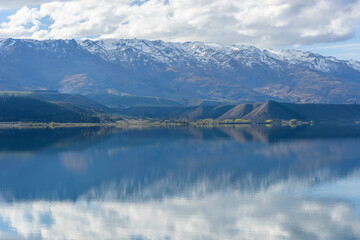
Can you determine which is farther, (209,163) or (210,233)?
(209,163)

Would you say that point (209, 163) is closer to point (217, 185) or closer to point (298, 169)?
point (298, 169)

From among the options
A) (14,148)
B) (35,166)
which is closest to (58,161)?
(35,166)

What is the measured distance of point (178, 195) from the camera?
5531cm

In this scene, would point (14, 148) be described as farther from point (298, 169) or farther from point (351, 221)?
point (351, 221)

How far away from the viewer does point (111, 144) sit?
119 m

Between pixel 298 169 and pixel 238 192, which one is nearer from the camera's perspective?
pixel 238 192

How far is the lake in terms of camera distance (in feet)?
136

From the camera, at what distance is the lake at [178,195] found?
41.6 meters

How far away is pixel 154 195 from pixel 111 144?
214 ft

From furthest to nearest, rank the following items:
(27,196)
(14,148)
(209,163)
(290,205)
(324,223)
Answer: (14,148) < (209,163) < (27,196) < (290,205) < (324,223)

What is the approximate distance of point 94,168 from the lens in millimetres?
78312

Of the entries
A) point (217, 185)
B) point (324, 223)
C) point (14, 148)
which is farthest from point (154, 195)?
point (14, 148)

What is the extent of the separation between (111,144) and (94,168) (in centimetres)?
4124

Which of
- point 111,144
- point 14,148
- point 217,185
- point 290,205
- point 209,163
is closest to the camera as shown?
point 290,205
